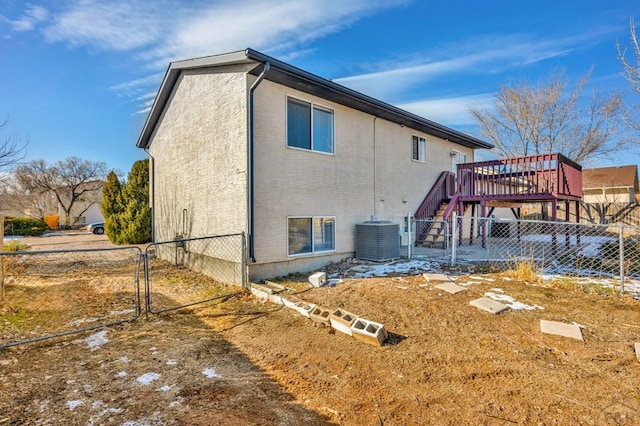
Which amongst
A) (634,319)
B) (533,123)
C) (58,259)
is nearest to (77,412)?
(634,319)

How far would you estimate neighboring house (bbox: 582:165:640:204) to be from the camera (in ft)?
98.8

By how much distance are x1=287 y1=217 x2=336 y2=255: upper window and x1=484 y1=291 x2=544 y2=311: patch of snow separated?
12.8 feet

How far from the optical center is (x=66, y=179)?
1192 inches

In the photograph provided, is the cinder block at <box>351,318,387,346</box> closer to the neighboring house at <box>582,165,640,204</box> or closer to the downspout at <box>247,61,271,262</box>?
the downspout at <box>247,61,271,262</box>

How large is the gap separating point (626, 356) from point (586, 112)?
2338cm

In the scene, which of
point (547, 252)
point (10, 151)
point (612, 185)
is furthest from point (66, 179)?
point (612, 185)

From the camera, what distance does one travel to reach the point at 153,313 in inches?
207

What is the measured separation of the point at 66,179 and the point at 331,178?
3339cm

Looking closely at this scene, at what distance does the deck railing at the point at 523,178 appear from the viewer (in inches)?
382

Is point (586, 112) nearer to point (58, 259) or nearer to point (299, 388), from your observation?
point (299, 388)

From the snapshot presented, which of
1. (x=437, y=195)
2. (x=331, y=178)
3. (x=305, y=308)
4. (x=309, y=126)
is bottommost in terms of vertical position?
(x=305, y=308)

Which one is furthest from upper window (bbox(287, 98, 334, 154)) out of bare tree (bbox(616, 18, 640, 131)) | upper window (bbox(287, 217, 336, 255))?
bare tree (bbox(616, 18, 640, 131))

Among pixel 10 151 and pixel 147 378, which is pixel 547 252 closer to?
pixel 147 378

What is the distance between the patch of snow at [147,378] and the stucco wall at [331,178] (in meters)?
3.49
